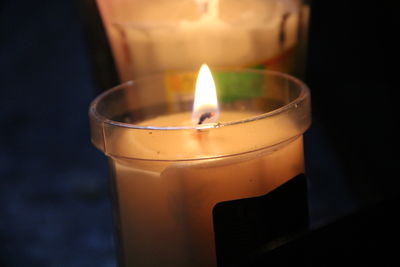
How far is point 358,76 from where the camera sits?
1.92 feet

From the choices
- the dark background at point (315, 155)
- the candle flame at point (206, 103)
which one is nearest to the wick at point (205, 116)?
the candle flame at point (206, 103)

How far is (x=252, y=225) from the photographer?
1.06 ft

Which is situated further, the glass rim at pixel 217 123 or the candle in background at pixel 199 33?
the candle in background at pixel 199 33

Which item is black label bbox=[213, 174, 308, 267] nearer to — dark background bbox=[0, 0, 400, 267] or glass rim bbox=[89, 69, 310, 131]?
glass rim bbox=[89, 69, 310, 131]

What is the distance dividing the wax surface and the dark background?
6.4 inches

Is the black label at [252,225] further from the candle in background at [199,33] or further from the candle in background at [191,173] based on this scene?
the candle in background at [199,33]

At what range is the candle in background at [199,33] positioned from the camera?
426 mm

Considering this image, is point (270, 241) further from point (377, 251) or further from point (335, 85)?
point (335, 85)

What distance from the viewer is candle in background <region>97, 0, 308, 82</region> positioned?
0.43 meters

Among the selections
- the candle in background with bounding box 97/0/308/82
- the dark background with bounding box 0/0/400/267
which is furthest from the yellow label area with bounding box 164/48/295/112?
the dark background with bounding box 0/0/400/267

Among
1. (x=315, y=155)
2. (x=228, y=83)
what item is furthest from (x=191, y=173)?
(x=315, y=155)

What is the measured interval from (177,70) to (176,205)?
0.16 m

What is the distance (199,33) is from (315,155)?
237 mm

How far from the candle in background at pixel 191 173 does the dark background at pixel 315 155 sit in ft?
0.53
